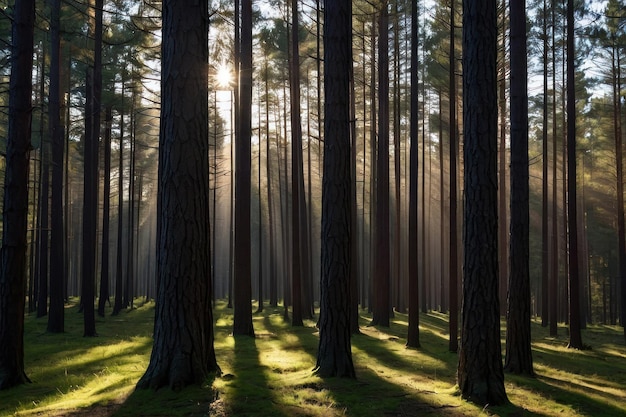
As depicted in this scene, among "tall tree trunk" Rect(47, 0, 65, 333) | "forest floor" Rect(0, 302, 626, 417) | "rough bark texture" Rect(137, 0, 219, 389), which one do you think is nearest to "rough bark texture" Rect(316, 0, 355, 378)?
"forest floor" Rect(0, 302, 626, 417)

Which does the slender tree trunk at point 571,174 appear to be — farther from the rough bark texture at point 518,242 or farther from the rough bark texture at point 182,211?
the rough bark texture at point 182,211

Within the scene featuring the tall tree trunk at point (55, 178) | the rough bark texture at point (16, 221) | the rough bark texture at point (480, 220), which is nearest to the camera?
the rough bark texture at point (480, 220)

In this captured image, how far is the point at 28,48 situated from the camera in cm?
894

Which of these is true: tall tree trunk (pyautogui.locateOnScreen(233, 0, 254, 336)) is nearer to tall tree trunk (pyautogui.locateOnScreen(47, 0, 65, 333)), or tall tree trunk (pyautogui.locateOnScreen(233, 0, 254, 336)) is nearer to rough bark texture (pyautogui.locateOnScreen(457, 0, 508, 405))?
tall tree trunk (pyautogui.locateOnScreen(47, 0, 65, 333))

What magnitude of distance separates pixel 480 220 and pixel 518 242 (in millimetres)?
3672

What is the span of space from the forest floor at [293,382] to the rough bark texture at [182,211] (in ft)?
1.35

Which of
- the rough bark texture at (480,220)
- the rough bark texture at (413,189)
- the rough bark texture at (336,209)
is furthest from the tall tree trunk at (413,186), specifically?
the rough bark texture at (480,220)

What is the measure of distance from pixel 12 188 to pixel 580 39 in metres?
22.2

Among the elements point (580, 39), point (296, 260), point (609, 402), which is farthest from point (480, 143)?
point (580, 39)

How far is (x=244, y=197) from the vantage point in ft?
50.9

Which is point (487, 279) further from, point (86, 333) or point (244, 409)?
point (86, 333)

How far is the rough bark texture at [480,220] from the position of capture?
7.66 m

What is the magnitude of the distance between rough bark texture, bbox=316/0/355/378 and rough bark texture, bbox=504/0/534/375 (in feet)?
13.4

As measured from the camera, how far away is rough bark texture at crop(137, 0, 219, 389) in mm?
6652
